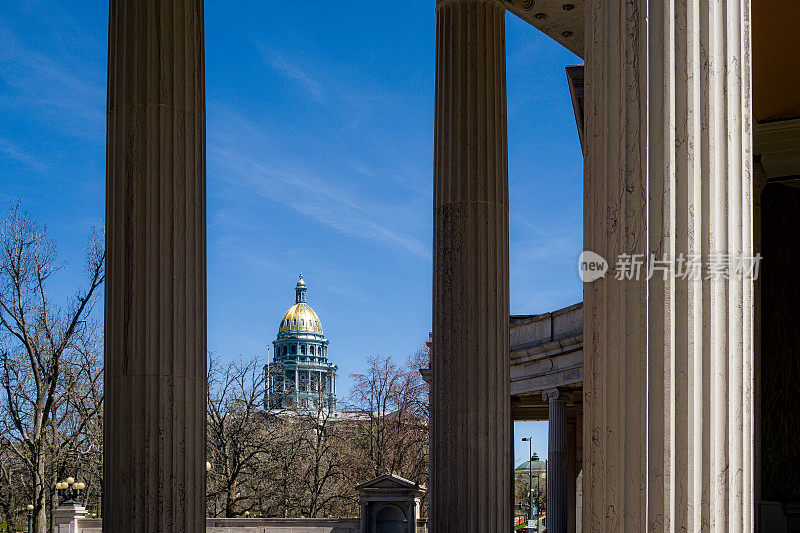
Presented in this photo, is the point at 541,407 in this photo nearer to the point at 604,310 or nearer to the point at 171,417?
the point at 171,417

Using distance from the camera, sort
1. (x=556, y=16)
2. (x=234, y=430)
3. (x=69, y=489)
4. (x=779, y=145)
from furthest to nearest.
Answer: (x=234, y=430) < (x=69, y=489) < (x=779, y=145) < (x=556, y=16)

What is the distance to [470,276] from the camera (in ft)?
133

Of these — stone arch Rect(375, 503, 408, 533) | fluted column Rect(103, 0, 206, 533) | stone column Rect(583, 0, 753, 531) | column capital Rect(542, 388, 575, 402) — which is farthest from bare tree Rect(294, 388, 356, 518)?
stone column Rect(583, 0, 753, 531)

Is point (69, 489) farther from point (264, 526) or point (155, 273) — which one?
point (155, 273)

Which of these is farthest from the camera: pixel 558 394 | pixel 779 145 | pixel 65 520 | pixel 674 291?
pixel 65 520

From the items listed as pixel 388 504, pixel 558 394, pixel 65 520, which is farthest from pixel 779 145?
pixel 65 520

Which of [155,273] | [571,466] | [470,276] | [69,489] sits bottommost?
[69,489]

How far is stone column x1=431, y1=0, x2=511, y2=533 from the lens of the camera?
1526 inches

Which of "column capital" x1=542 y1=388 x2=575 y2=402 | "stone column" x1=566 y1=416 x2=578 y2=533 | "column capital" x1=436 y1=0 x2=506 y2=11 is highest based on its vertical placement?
"column capital" x1=436 y1=0 x2=506 y2=11

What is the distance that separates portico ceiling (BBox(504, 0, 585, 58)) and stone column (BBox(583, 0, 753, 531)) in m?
35.5

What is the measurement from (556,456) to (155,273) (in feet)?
239

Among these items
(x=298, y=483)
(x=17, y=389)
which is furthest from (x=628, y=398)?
(x=298, y=483)

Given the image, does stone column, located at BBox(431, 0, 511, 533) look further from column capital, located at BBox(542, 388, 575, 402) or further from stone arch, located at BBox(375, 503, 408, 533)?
stone arch, located at BBox(375, 503, 408, 533)

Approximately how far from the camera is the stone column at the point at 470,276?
38.8m
